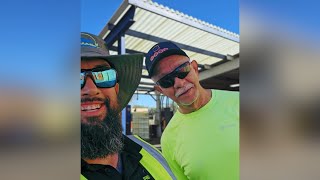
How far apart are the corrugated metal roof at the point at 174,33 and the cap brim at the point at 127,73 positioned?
3 centimetres

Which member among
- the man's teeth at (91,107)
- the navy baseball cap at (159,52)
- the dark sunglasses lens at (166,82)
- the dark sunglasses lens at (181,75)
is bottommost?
the man's teeth at (91,107)

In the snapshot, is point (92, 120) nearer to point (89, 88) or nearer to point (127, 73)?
point (89, 88)

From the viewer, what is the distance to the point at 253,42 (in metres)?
1.34

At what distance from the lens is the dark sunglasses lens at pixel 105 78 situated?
1173 mm

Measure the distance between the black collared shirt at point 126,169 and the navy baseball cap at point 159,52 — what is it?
1.18 feet

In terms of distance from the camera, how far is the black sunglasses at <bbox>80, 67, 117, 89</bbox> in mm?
1145

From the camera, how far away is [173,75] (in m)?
1.31

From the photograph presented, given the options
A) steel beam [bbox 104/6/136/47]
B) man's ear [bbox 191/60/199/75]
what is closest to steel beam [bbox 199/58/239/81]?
man's ear [bbox 191/60/199/75]

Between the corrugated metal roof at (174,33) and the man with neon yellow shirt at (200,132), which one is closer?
the corrugated metal roof at (174,33)

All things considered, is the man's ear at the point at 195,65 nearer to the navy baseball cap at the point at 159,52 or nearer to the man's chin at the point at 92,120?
the navy baseball cap at the point at 159,52

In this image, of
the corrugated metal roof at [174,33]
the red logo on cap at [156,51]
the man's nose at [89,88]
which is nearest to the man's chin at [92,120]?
the man's nose at [89,88]

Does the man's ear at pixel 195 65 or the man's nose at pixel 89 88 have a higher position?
the man's ear at pixel 195 65

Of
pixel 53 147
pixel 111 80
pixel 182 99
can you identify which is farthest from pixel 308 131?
pixel 53 147

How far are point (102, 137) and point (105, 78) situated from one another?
267 millimetres
